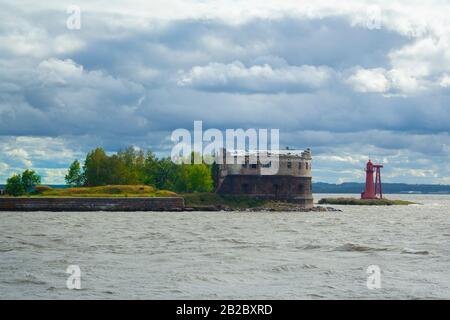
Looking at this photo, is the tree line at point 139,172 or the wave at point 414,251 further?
the tree line at point 139,172

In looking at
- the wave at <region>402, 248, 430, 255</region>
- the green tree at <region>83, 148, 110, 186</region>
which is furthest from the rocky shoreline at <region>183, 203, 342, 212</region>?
the wave at <region>402, 248, 430, 255</region>

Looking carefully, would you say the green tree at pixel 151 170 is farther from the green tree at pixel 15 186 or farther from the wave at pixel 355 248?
the wave at pixel 355 248

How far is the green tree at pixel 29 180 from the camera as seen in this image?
10175 centimetres

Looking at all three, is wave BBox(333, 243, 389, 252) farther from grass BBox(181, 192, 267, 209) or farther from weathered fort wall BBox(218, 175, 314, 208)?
weathered fort wall BBox(218, 175, 314, 208)

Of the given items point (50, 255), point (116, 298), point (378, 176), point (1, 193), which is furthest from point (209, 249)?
point (378, 176)

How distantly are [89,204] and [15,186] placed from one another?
1563 cm

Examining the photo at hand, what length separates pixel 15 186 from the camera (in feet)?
330

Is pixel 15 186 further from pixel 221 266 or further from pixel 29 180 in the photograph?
pixel 221 266

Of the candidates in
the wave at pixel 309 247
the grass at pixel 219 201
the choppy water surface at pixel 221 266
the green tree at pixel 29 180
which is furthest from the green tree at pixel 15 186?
the wave at pixel 309 247

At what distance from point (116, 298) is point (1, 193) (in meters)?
90.3

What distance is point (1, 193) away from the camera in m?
106

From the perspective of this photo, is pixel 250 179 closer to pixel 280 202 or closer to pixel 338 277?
pixel 280 202

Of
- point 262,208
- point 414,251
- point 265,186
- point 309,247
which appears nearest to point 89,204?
point 262,208

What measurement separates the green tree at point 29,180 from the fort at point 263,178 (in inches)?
950
